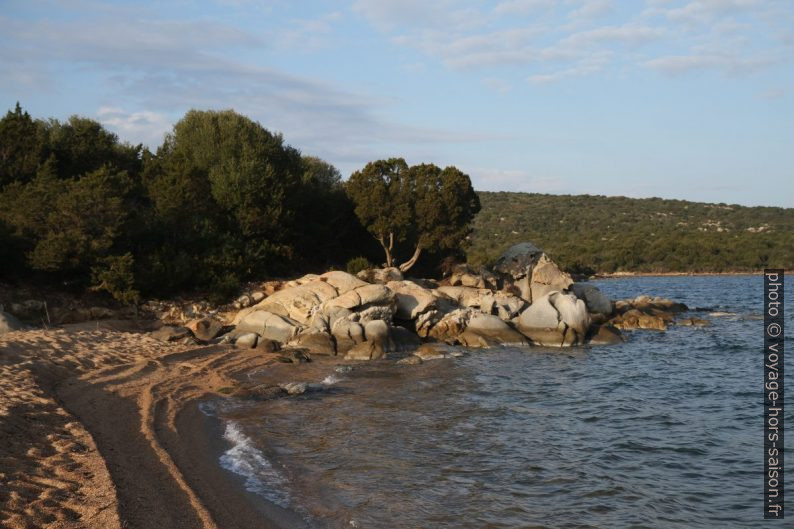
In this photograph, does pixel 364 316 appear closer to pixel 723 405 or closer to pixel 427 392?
pixel 427 392

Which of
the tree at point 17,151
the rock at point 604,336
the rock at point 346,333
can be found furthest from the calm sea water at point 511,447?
the tree at point 17,151

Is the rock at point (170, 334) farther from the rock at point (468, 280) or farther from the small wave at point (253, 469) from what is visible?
the rock at point (468, 280)

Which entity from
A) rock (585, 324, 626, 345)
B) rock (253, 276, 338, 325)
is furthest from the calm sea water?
rock (585, 324, 626, 345)

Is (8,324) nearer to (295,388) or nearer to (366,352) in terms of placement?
(295,388)

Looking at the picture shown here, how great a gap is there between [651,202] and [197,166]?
13464 centimetres

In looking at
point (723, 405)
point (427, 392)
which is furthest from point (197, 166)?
point (723, 405)

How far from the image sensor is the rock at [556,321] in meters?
29.8

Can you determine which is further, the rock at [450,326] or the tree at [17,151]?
the tree at [17,151]

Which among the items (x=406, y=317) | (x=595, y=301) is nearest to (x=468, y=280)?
(x=406, y=317)

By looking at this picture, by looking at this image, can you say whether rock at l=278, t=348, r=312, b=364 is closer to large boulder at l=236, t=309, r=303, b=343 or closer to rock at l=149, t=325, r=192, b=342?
large boulder at l=236, t=309, r=303, b=343

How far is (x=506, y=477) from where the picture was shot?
11.7 metres

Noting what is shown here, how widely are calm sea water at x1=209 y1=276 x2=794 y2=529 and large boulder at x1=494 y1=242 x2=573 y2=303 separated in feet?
44.2

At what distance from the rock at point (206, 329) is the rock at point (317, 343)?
128 inches

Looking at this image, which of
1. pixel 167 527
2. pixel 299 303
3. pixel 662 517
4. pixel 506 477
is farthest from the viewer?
pixel 299 303
